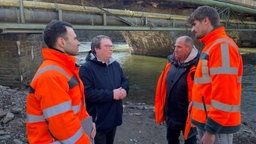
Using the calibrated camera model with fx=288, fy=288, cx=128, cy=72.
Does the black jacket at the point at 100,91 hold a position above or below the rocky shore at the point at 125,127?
above

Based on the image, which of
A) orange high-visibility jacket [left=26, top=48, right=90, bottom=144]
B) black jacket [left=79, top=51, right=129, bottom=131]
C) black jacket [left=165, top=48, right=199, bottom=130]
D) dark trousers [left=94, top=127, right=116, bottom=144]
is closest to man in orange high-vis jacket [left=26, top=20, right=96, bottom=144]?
orange high-visibility jacket [left=26, top=48, right=90, bottom=144]

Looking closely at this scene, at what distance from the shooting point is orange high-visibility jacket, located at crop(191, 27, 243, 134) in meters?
2.45

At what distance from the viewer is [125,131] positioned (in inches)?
235

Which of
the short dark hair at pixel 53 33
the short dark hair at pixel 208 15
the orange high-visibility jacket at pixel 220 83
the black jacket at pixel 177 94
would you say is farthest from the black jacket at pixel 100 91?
the short dark hair at pixel 208 15

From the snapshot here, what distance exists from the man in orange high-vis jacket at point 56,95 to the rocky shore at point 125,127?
2710 millimetres

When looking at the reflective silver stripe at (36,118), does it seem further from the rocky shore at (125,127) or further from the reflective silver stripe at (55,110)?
the rocky shore at (125,127)

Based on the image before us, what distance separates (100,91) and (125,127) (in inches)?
121

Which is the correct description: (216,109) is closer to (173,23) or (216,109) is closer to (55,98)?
(55,98)

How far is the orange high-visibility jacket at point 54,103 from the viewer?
2.11 metres

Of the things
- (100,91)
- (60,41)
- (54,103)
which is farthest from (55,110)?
(100,91)

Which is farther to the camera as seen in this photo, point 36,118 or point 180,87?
point 180,87

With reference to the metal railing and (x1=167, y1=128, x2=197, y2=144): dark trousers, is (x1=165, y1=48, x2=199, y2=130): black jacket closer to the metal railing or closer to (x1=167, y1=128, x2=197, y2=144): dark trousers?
(x1=167, y1=128, x2=197, y2=144): dark trousers

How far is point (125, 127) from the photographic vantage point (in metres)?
6.23

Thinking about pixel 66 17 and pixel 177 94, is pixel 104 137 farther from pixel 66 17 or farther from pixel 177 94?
pixel 66 17
